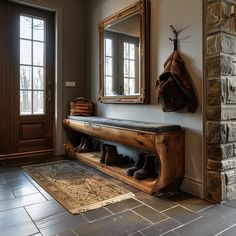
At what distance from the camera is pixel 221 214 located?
1.71 metres

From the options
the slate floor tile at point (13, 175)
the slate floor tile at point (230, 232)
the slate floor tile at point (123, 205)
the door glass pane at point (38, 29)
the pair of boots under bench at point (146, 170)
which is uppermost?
the door glass pane at point (38, 29)

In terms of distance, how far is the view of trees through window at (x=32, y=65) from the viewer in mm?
3477

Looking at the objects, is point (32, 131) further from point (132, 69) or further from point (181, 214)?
point (181, 214)

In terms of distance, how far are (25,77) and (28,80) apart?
59 millimetres

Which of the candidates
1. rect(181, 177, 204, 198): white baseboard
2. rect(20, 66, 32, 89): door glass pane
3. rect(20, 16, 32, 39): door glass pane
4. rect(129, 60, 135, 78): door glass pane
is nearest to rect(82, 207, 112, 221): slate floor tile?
rect(181, 177, 204, 198): white baseboard

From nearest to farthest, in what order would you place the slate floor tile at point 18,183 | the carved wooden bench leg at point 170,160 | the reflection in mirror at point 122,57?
the carved wooden bench leg at point 170,160
the slate floor tile at point 18,183
the reflection in mirror at point 122,57

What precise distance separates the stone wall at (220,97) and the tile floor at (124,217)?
203 mm

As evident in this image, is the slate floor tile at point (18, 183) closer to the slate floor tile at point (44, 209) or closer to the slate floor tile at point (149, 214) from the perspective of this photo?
the slate floor tile at point (44, 209)

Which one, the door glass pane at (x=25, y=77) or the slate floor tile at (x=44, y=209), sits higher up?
the door glass pane at (x=25, y=77)

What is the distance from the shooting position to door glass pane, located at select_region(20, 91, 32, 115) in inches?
137

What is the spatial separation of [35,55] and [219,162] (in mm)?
2977

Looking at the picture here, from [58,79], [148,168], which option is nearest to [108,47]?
[58,79]

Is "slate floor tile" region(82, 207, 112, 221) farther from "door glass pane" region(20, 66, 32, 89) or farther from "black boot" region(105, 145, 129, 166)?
"door glass pane" region(20, 66, 32, 89)

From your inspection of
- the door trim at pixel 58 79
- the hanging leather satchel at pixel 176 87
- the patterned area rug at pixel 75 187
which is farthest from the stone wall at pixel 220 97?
the door trim at pixel 58 79
